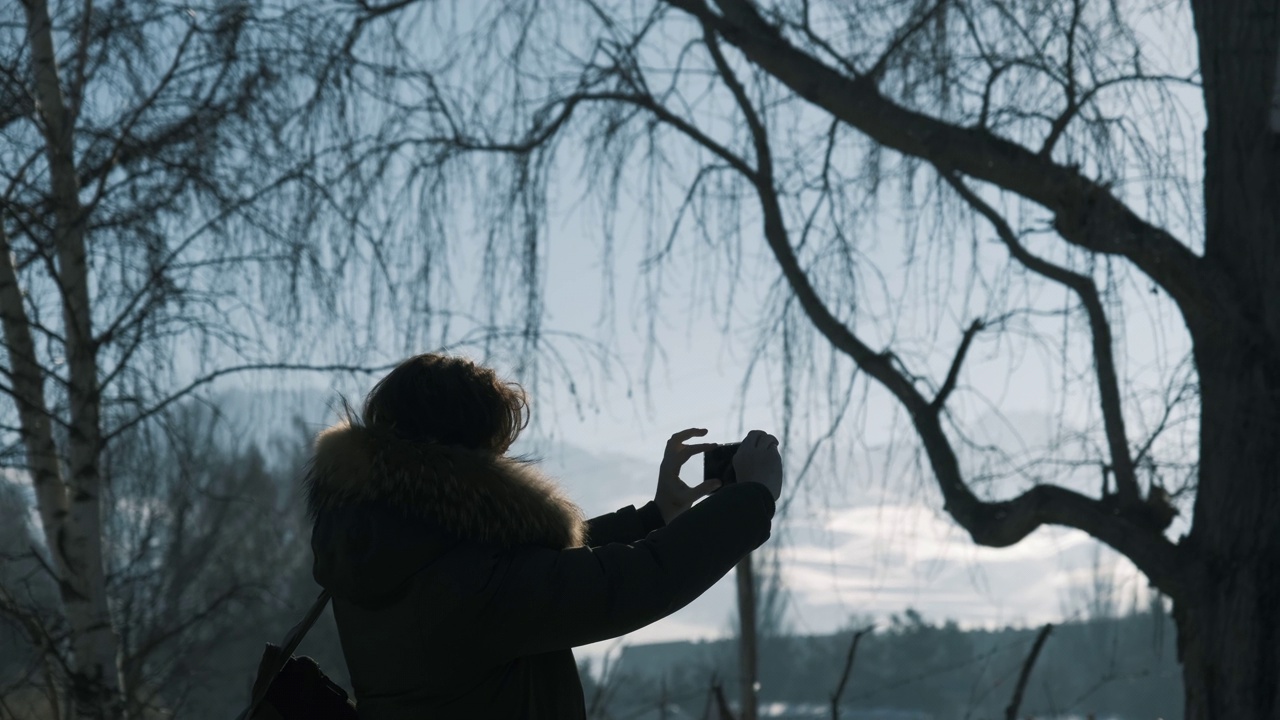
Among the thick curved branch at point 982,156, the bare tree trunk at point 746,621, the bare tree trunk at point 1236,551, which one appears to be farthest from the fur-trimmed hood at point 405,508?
the bare tree trunk at point 746,621

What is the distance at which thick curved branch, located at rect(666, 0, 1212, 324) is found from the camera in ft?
12.3

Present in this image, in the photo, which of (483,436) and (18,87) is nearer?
(483,436)

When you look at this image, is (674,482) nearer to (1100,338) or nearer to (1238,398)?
(1238,398)

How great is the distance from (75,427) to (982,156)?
9.12ft

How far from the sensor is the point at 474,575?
5.12 ft

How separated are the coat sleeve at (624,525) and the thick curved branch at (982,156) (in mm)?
2179

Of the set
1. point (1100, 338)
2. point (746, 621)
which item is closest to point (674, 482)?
point (1100, 338)

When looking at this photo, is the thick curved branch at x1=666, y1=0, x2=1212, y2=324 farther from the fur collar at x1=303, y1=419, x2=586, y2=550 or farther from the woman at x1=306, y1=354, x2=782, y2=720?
the fur collar at x1=303, y1=419, x2=586, y2=550

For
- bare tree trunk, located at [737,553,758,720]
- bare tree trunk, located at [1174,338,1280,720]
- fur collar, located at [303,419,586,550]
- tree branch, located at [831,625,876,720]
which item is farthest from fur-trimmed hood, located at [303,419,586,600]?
bare tree trunk, located at [737,553,758,720]

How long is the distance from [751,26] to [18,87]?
7.62 feet

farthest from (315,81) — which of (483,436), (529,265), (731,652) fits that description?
(731,652)

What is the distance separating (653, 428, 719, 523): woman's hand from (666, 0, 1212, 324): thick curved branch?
6.90 feet

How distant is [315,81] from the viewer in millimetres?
4195

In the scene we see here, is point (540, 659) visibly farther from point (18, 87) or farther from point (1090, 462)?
point (1090, 462)
